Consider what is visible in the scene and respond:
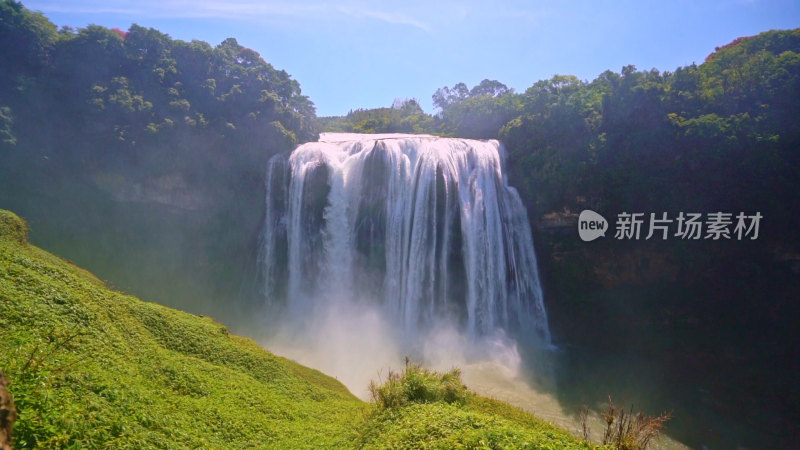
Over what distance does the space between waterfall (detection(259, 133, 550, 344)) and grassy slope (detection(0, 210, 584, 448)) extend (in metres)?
7.80

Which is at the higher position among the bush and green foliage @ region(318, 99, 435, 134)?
green foliage @ region(318, 99, 435, 134)

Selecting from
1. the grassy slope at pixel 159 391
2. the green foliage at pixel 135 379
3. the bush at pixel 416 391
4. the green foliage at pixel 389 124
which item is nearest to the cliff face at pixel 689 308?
the grassy slope at pixel 159 391

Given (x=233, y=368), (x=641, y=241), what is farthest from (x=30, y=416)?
(x=641, y=241)

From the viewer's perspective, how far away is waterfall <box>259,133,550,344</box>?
18.5 metres

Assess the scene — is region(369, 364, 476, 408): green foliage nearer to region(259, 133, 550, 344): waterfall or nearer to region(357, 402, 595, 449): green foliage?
region(357, 402, 595, 449): green foliage

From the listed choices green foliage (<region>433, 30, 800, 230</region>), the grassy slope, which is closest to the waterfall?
green foliage (<region>433, 30, 800, 230</region>)

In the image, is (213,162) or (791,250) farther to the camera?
(213,162)

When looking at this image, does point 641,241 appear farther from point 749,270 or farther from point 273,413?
point 273,413

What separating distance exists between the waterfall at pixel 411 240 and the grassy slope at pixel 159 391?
25.6ft

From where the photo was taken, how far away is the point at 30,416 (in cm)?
445

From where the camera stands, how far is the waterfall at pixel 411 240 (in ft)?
60.7

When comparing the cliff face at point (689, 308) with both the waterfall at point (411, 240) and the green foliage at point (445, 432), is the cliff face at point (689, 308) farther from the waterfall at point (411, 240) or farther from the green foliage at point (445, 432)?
the green foliage at point (445, 432)

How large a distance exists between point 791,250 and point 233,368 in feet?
70.4

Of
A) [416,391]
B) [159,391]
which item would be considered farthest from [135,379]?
[416,391]
